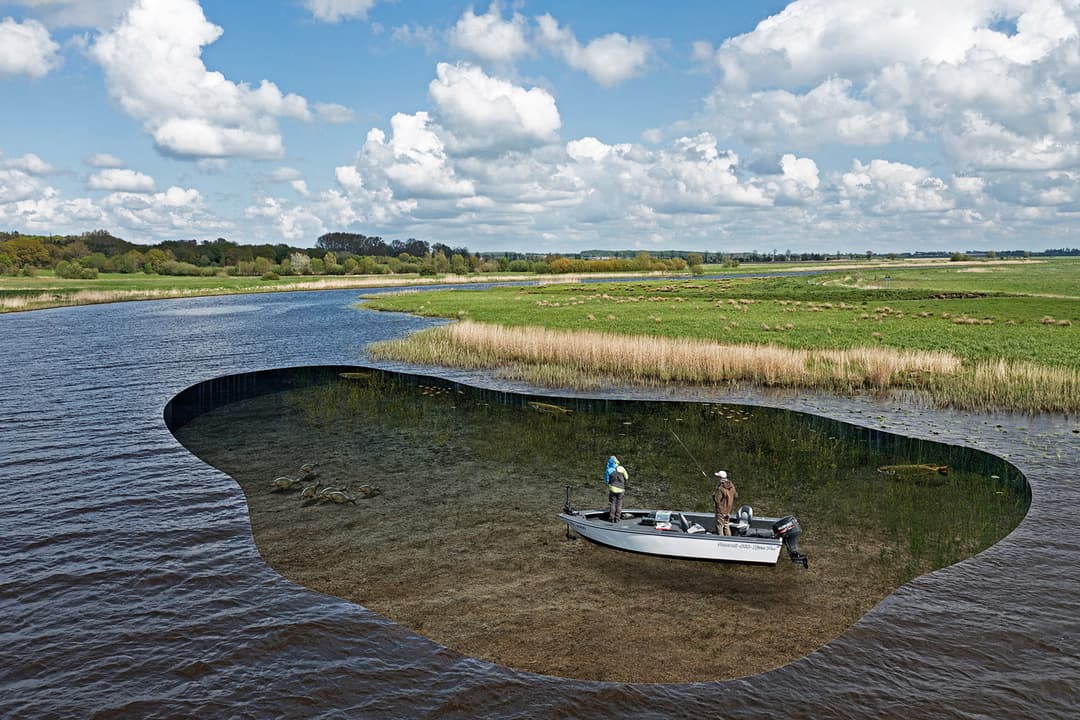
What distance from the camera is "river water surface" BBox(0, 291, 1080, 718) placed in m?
12.4

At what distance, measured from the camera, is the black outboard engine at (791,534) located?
17.6m

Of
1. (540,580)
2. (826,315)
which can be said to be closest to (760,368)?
(540,580)

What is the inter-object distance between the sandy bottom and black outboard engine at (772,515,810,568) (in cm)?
47

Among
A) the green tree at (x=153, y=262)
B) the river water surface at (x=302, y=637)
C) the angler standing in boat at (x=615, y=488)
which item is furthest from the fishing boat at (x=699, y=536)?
the green tree at (x=153, y=262)

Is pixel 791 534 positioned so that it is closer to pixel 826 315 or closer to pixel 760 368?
pixel 760 368

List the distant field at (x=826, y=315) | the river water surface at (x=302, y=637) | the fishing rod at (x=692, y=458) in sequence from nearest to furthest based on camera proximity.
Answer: the river water surface at (x=302, y=637) < the fishing rod at (x=692, y=458) < the distant field at (x=826, y=315)

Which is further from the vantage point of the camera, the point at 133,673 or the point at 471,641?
the point at 471,641

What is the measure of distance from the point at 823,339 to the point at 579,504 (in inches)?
1464

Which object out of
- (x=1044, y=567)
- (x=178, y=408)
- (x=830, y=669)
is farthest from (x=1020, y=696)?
(x=178, y=408)

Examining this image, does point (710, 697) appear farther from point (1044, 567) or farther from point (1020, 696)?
point (1044, 567)

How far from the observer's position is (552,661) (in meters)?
13.7

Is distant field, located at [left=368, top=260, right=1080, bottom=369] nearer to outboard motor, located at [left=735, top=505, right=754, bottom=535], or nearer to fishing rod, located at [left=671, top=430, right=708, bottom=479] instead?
fishing rod, located at [left=671, top=430, right=708, bottom=479]

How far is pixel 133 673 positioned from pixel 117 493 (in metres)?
12.0

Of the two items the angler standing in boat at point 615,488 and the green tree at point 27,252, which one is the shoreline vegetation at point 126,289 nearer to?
the green tree at point 27,252
